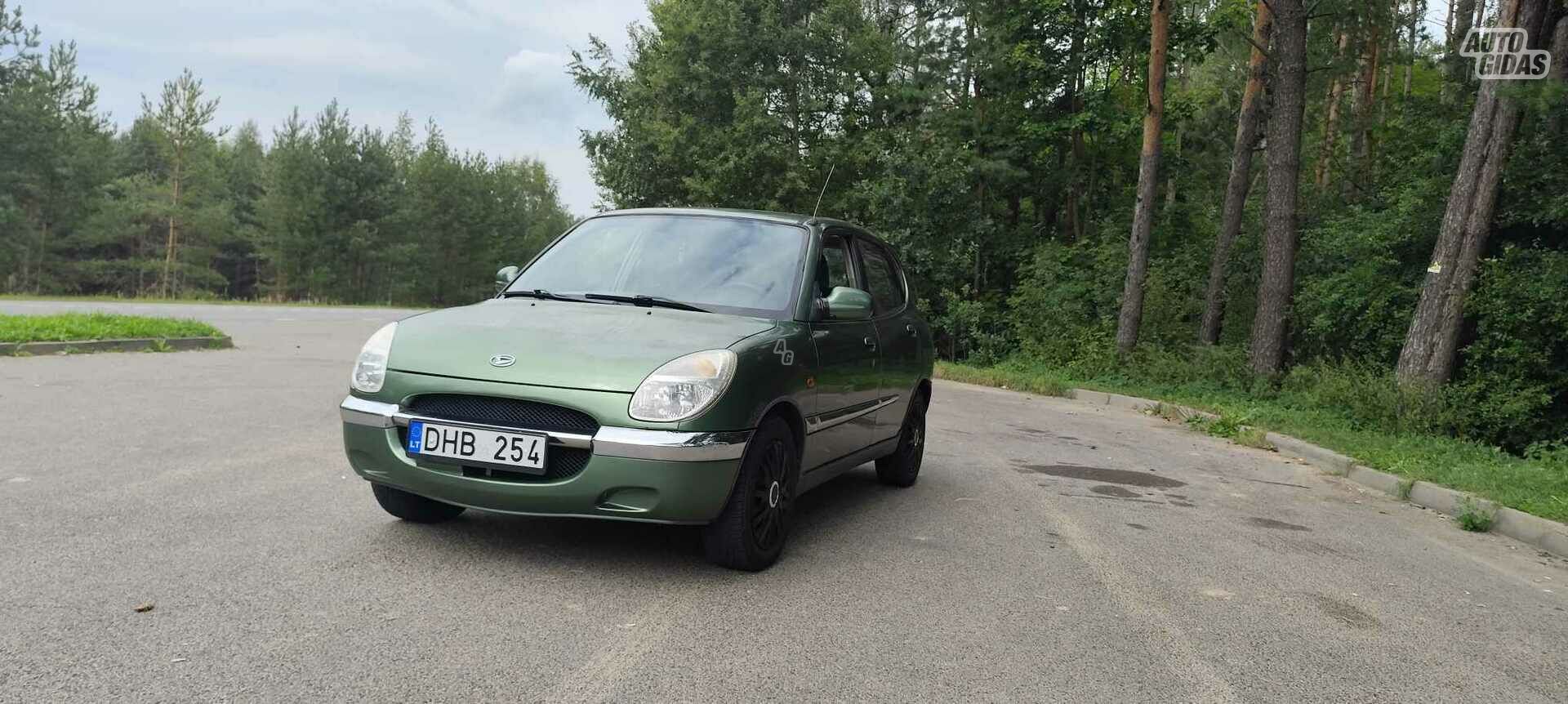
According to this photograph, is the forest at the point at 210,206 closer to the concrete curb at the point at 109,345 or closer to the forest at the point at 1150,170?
the forest at the point at 1150,170

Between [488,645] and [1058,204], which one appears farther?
[1058,204]

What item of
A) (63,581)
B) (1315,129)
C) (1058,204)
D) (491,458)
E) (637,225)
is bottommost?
(63,581)

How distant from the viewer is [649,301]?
533cm

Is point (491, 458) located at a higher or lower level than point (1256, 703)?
higher

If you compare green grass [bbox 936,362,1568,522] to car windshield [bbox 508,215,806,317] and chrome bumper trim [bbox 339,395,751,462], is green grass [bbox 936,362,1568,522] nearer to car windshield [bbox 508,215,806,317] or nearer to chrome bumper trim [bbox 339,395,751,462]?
car windshield [bbox 508,215,806,317]

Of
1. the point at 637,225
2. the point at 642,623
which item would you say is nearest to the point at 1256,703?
the point at 642,623

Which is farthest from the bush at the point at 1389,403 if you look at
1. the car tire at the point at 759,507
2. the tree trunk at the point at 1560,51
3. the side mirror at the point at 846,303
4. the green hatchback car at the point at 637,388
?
the car tire at the point at 759,507

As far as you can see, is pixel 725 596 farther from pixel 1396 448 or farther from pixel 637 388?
pixel 1396 448

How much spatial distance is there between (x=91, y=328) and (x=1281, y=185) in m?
17.4

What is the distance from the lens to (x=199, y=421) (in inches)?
327

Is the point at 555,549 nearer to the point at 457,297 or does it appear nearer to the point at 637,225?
the point at 637,225

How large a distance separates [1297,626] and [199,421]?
24.6 feet

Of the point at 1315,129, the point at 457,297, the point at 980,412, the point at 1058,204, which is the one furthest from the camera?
the point at 457,297

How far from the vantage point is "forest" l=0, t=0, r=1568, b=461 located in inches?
556
